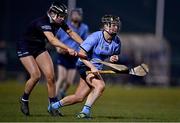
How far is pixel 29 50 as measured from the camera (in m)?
15.5

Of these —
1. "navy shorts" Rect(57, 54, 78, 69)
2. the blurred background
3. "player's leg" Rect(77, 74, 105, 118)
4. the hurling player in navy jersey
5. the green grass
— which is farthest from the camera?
the blurred background

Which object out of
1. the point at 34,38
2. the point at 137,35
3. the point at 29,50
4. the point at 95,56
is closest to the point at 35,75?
the point at 29,50

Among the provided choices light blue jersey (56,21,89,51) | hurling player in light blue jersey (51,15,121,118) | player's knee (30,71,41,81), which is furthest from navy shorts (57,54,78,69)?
hurling player in light blue jersey (51,15,121,118)

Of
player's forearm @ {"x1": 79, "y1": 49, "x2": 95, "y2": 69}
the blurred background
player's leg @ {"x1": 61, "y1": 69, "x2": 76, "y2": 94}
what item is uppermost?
player's forearm @ {"x1": 79, "y1": 49, "x2": 95, "y2": 69}

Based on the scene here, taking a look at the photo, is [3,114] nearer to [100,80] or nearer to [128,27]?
[100,80]

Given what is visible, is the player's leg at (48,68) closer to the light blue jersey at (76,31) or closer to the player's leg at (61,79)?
the player's leg at (61,79)

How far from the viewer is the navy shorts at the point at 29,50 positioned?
50.9 feet

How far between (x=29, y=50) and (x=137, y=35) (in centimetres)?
1944

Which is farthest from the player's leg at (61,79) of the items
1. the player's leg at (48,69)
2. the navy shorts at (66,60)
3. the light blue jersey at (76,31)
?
the player's leg at (48,69)

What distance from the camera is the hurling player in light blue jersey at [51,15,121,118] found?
578 inches

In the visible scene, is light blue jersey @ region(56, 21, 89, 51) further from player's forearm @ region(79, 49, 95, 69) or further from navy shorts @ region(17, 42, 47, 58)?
player's forearm @ region(79, 49, 95, 69)

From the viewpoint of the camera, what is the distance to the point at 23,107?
1552cm

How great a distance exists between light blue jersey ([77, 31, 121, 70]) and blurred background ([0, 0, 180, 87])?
17221 millimetres

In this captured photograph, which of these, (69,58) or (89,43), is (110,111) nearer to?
(89,43)
